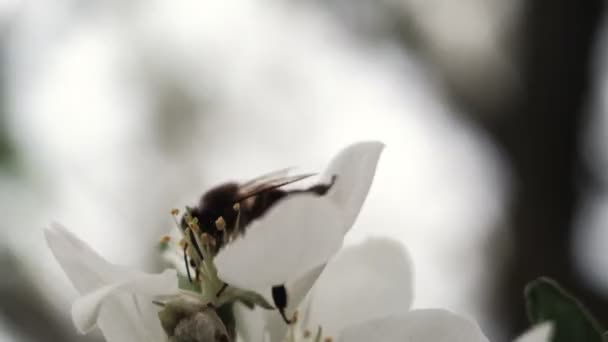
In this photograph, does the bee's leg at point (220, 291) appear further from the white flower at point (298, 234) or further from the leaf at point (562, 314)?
the leaf at point (562, 314)

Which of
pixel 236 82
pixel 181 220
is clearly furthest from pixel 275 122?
pixel 181 220

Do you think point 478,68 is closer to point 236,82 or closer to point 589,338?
point 236,82

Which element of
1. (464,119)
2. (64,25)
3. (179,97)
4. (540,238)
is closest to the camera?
(540,238)

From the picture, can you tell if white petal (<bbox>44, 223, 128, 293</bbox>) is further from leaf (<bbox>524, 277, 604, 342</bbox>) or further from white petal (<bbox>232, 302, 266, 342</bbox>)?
leaf (<bbox>524, 277, 604, 342</bbox>)

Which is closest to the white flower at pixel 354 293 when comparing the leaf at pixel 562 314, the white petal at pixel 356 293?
the white petal at pixel 356 293

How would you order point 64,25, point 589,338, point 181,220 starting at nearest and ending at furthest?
point 589,338
point 181,220
point 64,25

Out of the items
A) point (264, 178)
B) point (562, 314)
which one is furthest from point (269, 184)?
point (562, 314)
